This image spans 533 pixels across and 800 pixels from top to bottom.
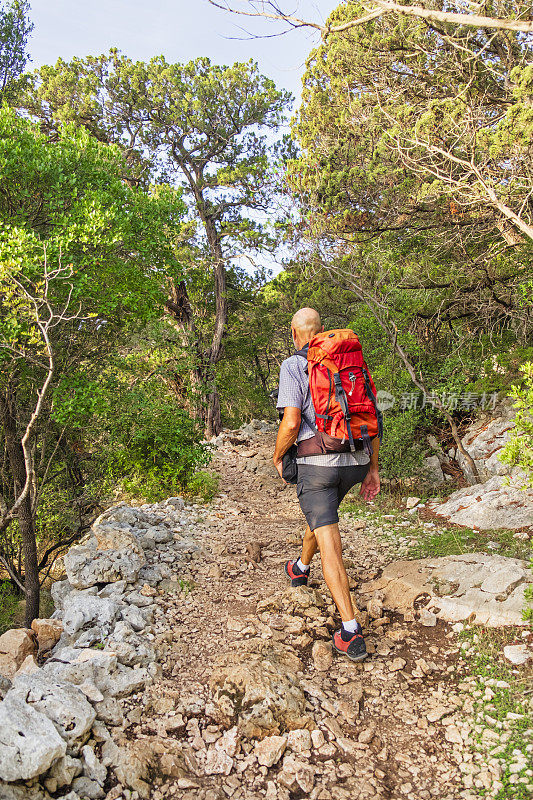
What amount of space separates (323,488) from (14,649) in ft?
7.72

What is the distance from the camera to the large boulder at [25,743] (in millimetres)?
1872

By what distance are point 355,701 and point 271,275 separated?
13503 millimetres

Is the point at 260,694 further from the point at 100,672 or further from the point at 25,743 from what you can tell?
the point at 25,743

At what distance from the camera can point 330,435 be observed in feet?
10.0

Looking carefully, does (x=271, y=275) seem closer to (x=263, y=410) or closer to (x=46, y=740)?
(x=263, y=410)

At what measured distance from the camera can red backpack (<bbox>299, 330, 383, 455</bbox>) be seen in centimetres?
306

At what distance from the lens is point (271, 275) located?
49.4 ft

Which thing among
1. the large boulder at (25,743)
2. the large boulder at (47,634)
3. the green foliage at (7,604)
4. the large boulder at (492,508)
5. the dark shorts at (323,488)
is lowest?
the green foliage at (7,604)

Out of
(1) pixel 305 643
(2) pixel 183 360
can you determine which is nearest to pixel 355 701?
(1) pixel 305 643

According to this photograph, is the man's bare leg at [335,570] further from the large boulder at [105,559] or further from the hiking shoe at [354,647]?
the large boulder at [105,559]

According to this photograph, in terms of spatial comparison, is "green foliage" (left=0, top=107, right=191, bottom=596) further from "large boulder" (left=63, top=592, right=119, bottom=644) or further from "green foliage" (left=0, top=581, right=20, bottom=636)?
"large boulder" (left=63, top=592, right=119, bottom=644)

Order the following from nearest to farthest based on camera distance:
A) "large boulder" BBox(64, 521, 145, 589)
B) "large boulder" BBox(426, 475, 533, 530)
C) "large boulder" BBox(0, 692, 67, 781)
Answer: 1. "large boulder" BBox(0, 692, 67, 781)
2. "large boulder" BBox(64, 521, 145, 589)
3. "large boulder" BBox(426, 475, 533, 530)

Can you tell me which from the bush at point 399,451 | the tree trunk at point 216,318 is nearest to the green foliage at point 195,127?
the tree trunk at point 216,318

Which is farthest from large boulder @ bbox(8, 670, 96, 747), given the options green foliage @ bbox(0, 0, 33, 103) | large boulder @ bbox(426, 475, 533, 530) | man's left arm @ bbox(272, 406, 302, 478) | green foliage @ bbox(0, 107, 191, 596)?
green foliage @ bbox(0, 0, 33, 103)
